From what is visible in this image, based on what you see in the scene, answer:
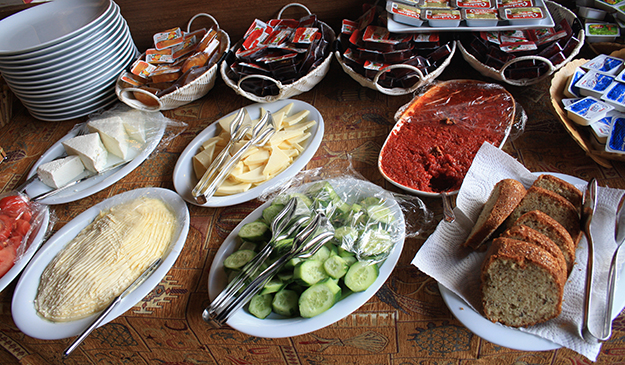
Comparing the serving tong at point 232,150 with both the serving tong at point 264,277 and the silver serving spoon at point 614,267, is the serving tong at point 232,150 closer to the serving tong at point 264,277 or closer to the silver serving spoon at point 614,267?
the serving tong at point 264,277

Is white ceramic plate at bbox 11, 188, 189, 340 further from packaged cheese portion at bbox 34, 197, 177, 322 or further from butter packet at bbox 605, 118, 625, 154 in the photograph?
butter packet at bbox 605, 118, 625, 154

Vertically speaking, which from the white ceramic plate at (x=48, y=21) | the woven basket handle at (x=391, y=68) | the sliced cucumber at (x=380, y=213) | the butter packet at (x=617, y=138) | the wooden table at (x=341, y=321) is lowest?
the wooden table at (x=341, y=321)

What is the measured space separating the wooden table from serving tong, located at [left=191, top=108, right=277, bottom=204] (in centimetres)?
11

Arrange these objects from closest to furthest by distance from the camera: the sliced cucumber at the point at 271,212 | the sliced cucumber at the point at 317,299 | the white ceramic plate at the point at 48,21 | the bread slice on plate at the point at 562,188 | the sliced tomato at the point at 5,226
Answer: the sliced cucumber at the point at 317,299 → the bread slice on plate at the point at 562,188 → the sliced cucumber at the point at 271,212 → the sliced tomato at the point at 5,226 → the white ceramic plate at the point at 48,21

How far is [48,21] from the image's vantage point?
1.86 m

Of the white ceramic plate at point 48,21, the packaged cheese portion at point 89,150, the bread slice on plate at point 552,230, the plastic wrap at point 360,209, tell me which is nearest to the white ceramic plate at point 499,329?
the bread slice on plate at point 552,230

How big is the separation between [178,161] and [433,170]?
1026mm

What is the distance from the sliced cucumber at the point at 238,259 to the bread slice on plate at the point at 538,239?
723 mm

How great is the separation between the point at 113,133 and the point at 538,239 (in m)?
1.63

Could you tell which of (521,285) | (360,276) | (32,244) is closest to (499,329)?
(521,285)

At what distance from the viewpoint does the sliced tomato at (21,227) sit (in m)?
1.33

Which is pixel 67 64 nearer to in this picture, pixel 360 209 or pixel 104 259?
pixel 104 259

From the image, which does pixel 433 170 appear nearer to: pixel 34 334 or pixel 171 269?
pixel 171 269

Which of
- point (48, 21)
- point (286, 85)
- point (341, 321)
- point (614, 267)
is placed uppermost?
point (48, 21)
